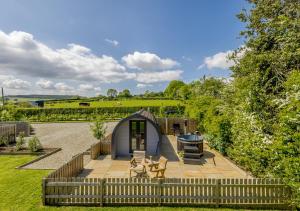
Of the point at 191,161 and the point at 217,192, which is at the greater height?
the point at 217,192

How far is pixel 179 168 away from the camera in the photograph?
34.8ft

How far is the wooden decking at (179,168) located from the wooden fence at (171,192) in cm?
265

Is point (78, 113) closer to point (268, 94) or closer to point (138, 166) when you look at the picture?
point (138, 166)

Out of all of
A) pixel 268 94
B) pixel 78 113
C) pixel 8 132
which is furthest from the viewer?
pixel 78 113

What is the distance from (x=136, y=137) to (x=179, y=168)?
4013 millimetres

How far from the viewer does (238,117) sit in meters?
9.67

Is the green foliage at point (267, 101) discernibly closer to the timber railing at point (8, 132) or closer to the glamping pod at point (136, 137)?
the glamping pod at point (136, 137)

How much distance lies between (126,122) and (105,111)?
27.3 meters

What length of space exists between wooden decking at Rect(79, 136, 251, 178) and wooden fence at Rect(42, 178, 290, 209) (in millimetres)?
2646

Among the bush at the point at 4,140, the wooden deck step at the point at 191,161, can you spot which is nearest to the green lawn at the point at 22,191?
the wooden deck step at the point at 191,161

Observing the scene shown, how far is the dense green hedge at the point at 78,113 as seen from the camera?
120 ft

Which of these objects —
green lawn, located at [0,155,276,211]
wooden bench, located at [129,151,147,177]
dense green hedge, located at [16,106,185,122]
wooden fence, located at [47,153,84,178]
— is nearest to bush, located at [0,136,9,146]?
green lawn, located at [0,155,276,211]

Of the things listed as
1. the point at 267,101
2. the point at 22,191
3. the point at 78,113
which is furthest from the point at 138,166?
the point at 78,113

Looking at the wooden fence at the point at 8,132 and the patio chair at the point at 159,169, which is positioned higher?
the wooden fence at the point at 8,132
